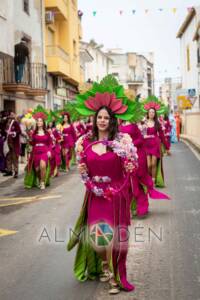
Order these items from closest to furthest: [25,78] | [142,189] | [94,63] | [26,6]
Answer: [142,189], [25,78], [26,6], [94,63]

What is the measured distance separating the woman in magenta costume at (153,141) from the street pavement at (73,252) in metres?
0.57

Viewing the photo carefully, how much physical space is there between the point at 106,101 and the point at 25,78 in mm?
20525

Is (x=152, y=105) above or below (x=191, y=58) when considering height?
below

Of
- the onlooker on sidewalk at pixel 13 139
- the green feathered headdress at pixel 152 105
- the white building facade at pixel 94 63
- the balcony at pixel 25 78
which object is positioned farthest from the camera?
the white building facade at pixel 94 63

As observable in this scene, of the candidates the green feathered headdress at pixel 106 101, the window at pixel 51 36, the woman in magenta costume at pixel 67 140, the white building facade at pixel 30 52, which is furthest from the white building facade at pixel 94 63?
the green feathered headdress at pixel 106 101

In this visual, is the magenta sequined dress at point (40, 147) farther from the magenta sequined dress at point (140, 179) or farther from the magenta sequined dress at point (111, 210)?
the magenta sequined dress at point (111, 210)

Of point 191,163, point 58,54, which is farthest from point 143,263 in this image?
point 58,54

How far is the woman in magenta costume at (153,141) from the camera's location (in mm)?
11742

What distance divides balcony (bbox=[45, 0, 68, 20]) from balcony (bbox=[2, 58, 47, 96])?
14.8 feet

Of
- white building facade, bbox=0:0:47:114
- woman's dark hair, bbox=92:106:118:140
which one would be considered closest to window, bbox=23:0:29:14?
white building facade, bbox=0:0:47:114

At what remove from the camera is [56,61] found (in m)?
A: 29.8

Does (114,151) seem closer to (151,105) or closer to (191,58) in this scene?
(151,105)

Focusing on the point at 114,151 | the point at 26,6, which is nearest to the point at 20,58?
the point at 26,6

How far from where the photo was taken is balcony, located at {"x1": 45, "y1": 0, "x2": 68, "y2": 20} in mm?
30078
